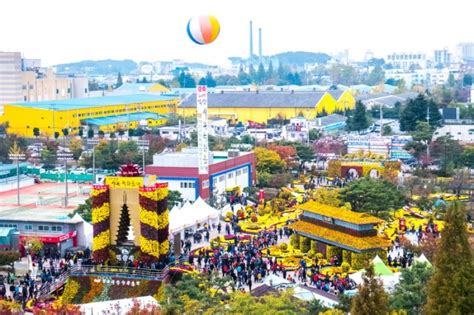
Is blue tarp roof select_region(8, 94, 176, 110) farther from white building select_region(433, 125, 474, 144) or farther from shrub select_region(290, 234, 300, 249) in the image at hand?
shrub select_region(290, 234, 300, 249)

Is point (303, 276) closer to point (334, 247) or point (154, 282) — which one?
point (334, 247)

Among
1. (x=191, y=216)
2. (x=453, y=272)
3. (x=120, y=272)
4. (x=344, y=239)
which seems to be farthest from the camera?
(x=191, y=216)

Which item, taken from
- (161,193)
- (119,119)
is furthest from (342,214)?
(119,119)

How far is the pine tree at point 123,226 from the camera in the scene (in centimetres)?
1611

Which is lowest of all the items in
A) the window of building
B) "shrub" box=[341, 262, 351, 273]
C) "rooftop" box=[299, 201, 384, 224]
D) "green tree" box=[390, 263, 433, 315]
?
"shrub" box=[341, 262, 351, 273]

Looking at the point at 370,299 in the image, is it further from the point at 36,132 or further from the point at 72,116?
the point at 72,116

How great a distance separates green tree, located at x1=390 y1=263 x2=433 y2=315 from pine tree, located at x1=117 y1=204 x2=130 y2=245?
5.16 metres

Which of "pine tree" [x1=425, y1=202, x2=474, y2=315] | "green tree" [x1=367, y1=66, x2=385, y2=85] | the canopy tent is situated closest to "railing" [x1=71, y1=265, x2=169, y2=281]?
the canopy tent

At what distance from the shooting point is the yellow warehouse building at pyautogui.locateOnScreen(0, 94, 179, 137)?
43.2 meters

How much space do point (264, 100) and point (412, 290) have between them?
3610cm

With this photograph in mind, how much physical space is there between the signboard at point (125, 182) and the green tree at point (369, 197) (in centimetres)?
692

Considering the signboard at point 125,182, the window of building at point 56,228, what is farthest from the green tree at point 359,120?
the signboard at point 125,182

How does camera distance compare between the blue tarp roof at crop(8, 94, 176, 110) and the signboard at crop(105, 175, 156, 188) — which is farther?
the blue tarp roof at crop(8, 94, 176, 110)

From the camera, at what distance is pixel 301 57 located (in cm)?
14000
